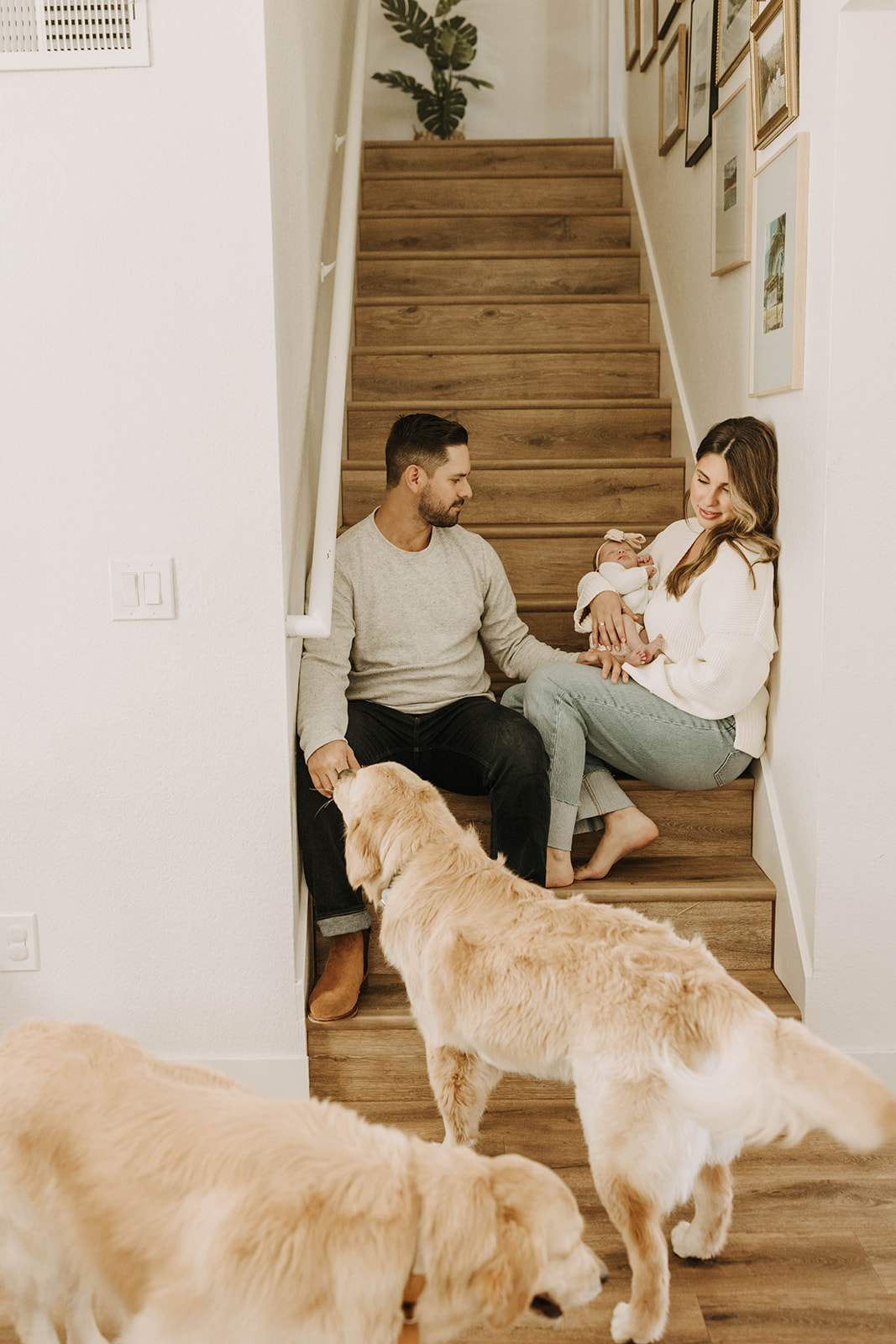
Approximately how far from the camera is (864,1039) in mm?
2098

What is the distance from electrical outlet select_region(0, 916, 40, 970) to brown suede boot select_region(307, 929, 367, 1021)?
1.84 feet

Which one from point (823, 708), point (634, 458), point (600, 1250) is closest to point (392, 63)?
point (634, 458)

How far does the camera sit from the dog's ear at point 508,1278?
99 centimetres

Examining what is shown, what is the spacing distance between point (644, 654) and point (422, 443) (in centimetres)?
73

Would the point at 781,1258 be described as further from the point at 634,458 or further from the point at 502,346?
the point at 502,346

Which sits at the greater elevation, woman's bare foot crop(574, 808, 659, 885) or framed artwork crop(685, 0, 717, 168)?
framed artwork crop(685, 0, 717, 168)

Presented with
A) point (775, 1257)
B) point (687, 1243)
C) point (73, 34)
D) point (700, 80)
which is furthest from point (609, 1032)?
point (700, 80)

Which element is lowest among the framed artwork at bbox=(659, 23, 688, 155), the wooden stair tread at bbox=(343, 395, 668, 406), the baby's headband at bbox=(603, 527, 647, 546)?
the baby's headband at bbox=(603, 527, 647, 546)

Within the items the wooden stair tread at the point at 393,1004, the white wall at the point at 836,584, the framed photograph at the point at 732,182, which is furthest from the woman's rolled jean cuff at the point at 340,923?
the framed photograph at the point at 732,182

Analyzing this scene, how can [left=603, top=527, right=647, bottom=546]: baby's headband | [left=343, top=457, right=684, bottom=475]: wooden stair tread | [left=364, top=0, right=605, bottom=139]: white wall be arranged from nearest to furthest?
[left=603, top=527, right=647, bottom=546]: baby's headband
[left=343, top=457, right=684, bottom=475]: wooden stair tread
[left=364, top=0, right=605, bottom=139]: white wall

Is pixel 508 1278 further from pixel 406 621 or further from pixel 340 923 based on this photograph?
pixel 406 621

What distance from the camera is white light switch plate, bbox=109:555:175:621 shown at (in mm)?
1901

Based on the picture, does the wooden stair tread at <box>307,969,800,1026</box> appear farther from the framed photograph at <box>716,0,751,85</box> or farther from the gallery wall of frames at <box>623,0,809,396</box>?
the framed photograph at <box>716,0,751,85</box>

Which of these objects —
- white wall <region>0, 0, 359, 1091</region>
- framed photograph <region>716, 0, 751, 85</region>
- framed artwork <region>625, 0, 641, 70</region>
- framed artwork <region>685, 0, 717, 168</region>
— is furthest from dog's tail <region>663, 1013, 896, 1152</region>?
framed artwork <region>625, 0, 641, 70</region>
